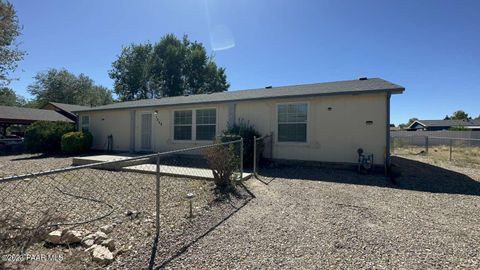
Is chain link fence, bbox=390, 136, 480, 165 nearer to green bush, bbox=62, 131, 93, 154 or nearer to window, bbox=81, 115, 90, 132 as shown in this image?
green bush, bbox=62, 131, 93, 154

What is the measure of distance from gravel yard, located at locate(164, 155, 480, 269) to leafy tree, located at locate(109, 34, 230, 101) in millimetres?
31470

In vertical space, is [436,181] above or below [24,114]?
below

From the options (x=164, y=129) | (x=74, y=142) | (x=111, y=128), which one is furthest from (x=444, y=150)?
(x=74, y=142)

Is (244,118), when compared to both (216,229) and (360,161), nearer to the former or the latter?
(360,161)

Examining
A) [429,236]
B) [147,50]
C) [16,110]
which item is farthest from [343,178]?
[147,50]

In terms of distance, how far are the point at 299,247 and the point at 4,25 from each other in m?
13.0

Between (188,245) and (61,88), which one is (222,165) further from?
(61,88)

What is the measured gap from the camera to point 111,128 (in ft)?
49.2

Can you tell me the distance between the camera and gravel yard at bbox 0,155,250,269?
10.2ft

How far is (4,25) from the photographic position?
380 inches

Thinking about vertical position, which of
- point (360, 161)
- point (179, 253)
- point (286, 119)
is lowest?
point (179, 253)

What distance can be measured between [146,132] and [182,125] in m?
2.58

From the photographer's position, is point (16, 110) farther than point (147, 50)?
No

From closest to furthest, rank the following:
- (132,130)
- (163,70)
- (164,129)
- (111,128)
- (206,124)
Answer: (206,124)
(164,129)
(132,130)
(111,128)
(163,70)
